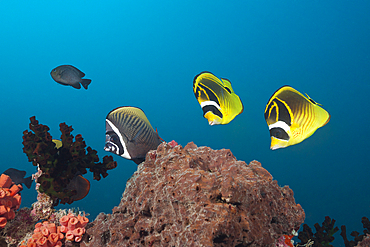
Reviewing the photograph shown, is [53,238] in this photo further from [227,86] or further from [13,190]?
[227,86]

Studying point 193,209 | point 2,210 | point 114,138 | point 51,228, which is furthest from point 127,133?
point 2,210

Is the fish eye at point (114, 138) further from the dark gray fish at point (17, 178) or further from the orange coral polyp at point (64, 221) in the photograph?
the dark gray fish at point (17, 178)

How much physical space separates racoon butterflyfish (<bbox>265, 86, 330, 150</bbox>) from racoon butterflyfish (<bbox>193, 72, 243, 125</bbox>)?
486 millimetres

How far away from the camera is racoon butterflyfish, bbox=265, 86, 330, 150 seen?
5.74 feet

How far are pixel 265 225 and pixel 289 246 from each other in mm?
A: 721

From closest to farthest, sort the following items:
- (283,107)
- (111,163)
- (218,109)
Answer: (283,107) → (218,109) → (111,163)

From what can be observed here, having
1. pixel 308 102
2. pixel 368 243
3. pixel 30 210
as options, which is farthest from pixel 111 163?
pixel 368 243

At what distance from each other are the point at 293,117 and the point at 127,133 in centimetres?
161

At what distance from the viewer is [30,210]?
2682 mm

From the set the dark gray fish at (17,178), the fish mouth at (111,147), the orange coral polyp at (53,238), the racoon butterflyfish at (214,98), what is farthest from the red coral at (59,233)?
the racoon butterflyfish at (214,98)

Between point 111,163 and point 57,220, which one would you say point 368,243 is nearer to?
point 111,163

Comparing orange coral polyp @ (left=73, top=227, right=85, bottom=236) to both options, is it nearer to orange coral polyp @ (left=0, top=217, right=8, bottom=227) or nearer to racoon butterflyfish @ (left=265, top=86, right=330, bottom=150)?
orange coral polyp @ (left=0, top=217, right=8, bottom=227)

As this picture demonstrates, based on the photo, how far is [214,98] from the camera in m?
2.16

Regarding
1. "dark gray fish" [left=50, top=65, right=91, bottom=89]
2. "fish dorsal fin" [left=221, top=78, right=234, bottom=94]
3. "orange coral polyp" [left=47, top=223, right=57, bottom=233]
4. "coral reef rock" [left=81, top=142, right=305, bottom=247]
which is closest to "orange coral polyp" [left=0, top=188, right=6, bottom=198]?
"orange coral polyp" [left=47, top=223, right=57, bottom=233]
